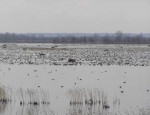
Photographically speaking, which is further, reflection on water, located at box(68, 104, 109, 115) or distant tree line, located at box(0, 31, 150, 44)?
distant tree line, located at box(0, 31, 150, 44)

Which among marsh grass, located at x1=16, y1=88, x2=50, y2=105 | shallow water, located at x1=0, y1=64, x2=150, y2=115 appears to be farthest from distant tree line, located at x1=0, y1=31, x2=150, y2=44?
marsh grass, located at x1=16, y1=88, x2=50, y2=105

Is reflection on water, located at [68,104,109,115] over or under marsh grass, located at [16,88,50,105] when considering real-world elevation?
under

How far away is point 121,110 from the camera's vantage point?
15.2 m

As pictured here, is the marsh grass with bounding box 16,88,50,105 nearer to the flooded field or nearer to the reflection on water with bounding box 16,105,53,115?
the flooded field

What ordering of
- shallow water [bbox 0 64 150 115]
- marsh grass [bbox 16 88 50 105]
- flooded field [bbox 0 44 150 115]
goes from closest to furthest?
flooded field [bbox 0 44 150 115] < shallow water [bbox 0 64 150 115] < marsh grass [bbox 16 88 50 105]

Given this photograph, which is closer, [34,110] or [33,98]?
[34,110]

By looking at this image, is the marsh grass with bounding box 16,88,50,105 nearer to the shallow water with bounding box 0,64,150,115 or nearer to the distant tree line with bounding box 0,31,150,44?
the shallow water with bounding box 0,64,150,115

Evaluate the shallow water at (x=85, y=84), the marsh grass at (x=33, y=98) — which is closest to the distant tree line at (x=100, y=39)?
the shallow water at (x=85, y=84)

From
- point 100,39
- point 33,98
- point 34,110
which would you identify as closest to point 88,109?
point 34,110

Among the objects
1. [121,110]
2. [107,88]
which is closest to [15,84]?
[107,88]

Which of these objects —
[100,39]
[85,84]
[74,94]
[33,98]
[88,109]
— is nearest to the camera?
[88,109]

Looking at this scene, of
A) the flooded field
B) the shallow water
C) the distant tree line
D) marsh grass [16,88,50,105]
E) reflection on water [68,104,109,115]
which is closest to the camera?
reflection on water [68,104,109,115]

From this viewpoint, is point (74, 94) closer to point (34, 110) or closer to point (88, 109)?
point (88, 109)

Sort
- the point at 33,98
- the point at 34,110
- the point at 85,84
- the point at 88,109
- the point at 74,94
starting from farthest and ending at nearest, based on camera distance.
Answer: the point at 85,84 < the point at 74,94 < the point at 33,98 < the point at 88,109 < the point at 34,110
